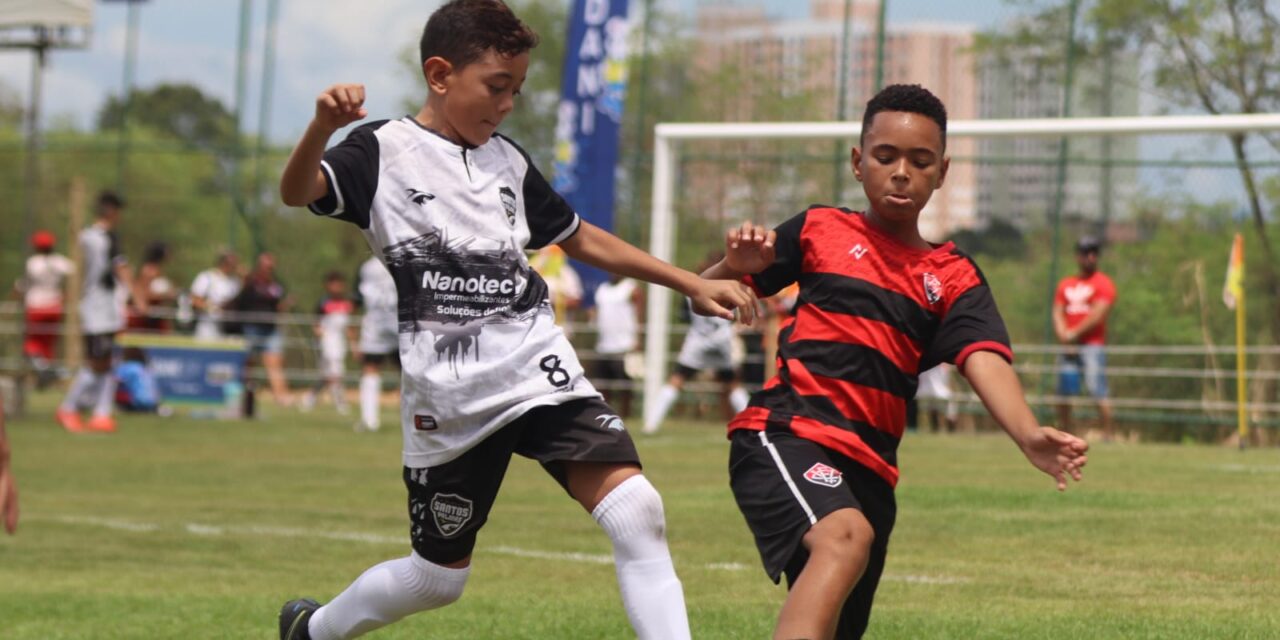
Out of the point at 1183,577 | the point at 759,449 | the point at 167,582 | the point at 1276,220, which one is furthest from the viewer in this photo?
the point at 1276,220

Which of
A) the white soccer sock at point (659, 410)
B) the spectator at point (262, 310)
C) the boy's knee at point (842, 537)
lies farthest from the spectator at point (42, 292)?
the boy's knee at point (842, 537)

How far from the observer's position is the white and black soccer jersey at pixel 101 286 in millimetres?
18938

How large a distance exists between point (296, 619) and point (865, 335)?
201 cm

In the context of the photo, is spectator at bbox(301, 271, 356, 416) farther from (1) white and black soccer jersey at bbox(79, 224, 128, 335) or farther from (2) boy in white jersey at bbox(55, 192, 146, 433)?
(1) white and black soccer jersey at bbox(79, 224, 128, 335)

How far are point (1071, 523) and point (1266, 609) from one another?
2984 millimetres

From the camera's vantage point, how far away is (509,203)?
506 centimetres

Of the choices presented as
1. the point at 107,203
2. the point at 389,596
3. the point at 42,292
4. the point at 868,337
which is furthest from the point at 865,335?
the point at 42,292

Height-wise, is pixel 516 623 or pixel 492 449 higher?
pixel 492 449

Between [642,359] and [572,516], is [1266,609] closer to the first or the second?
[572,516]

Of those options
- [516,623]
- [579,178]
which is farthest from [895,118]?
[579,178]

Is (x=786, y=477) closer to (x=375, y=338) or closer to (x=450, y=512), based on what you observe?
(x=450, y=512)

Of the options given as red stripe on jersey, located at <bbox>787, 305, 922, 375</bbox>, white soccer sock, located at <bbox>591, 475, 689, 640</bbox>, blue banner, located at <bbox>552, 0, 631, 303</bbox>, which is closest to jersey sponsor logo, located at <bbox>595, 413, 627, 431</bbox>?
white soccer sock, located at <bbox>591, 475, 689, 640</bbox>

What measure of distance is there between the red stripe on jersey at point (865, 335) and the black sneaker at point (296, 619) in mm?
1800

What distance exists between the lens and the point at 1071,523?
964 cm
